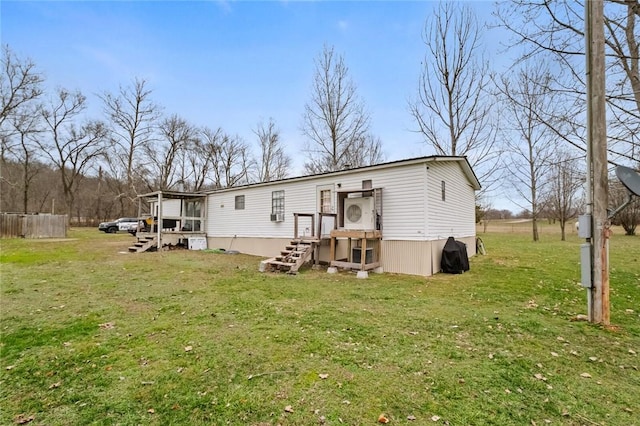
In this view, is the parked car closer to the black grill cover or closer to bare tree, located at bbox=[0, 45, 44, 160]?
bare tree, located at bbox=[0, 45, 44, 160]

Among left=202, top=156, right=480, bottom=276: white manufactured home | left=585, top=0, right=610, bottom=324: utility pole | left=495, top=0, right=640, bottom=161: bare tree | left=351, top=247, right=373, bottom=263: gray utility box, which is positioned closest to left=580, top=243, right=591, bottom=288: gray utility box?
left=585, top=0, right=610, bottom=324: utility pole

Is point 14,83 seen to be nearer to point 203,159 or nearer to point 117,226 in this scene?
point 117,226

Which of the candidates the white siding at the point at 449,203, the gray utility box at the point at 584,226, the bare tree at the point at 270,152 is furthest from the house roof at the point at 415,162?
the bare tree at the point at 270,152

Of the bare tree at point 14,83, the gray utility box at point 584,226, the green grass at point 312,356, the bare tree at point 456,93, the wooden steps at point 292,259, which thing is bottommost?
the green grass at point 312,356

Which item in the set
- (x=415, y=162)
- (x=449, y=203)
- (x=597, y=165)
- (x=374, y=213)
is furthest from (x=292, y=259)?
(x=597, y=165)

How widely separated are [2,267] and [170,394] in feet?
32.5

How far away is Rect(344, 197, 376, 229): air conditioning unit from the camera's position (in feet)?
28.3

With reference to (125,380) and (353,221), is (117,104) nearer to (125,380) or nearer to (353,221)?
(353,221)

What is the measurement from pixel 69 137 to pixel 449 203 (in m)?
35.4

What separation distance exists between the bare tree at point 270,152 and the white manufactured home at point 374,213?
60.3 ft

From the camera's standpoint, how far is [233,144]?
109 ft

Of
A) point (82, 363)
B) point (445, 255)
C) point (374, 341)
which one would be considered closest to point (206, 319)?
point (82, 363)

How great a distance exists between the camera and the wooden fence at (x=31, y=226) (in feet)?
59.2

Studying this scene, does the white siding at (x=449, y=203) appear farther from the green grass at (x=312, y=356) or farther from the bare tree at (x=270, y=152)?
the bare tree at (x=270, y=152)
